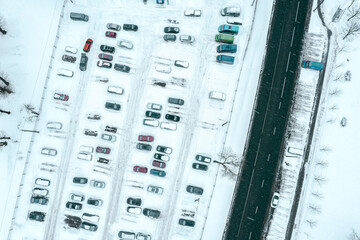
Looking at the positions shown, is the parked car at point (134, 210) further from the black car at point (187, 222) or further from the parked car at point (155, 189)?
the black car at point (187, 222)

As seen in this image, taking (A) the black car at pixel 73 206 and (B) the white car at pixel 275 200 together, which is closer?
(B) the white car at pixel 275 200

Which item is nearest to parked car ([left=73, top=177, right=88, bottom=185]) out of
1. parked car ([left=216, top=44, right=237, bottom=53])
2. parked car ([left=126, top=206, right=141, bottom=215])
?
parked car ([left=126, top=206, right=141, bottom=215])

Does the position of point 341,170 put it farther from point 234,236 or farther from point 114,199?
point 114,199

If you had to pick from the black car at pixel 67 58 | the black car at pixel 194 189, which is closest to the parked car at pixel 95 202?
the black car at pixel 194 189

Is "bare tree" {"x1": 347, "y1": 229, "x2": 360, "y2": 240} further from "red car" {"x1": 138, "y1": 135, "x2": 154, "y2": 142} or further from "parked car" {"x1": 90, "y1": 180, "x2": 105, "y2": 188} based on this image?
"parked car" {"x1": 90, "y1": 180, "x2": 105, "y2": 188}

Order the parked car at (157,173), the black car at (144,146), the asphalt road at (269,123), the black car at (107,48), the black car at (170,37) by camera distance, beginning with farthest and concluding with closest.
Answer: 1. the black car at (107,48)
2. the black car at (170,37)
3. the black car at (144,146)
4. the asphalt road at (269,123)
5. the parked car at (157,173)

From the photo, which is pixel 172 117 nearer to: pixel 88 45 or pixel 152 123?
pixel 152 123
